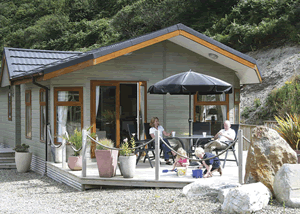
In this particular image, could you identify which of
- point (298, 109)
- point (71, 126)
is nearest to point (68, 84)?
point (71, 126)

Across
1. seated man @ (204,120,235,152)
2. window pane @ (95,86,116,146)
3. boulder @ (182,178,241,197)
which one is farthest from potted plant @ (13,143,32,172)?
boulder @ (182,178,241,197)

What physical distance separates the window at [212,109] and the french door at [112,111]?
4.91 feet

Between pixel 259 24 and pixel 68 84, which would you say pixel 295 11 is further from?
pixel 68 84

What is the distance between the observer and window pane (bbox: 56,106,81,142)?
958 centimetres

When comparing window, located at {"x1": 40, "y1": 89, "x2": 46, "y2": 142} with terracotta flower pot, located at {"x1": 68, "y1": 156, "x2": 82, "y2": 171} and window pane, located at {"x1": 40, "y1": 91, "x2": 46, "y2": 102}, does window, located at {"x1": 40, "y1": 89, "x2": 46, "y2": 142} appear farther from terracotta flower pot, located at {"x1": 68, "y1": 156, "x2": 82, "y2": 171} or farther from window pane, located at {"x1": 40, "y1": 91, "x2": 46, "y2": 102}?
terracotta flower pot, located at {"x1": 68, "y1": 156, "x2": 82, "y2": 171}

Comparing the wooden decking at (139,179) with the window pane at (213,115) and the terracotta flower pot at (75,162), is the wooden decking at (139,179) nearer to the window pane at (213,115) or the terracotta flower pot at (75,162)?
the terracotta flower pot at (75,162)

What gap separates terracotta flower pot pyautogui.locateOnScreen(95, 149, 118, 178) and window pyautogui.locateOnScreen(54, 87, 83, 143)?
246 centimetres

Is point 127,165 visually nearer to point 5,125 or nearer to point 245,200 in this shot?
point 245,200

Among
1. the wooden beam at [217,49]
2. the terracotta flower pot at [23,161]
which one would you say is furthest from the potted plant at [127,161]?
the terracotta flower pot at [23,161]

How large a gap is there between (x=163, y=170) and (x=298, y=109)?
8.45 m

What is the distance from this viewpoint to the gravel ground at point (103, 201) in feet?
18.7

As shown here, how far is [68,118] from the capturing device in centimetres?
960

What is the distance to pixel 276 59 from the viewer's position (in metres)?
19.4

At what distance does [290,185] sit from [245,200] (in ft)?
2.61
